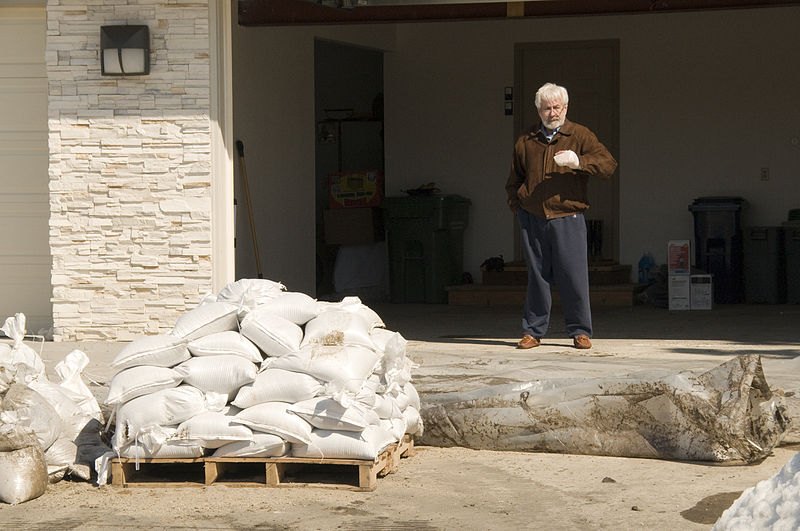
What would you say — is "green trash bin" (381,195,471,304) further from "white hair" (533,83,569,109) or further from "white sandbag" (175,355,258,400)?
"white sandbag" (175,355,258,400)

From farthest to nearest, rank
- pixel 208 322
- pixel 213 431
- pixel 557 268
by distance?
pixel 557 268
pixel 208 322
pixel 213 431

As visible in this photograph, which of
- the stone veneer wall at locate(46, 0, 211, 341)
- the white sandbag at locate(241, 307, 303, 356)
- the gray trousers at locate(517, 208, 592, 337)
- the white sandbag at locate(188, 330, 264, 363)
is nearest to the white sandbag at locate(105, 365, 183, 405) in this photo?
the white sandbag at locate(188, 330, 264, 363)

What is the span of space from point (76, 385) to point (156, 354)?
2.59ft

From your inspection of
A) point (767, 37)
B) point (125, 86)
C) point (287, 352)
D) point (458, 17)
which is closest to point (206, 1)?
point (125, 86)

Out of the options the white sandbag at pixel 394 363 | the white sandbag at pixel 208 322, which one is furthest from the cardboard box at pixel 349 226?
the white sandbag at pixel 394 363

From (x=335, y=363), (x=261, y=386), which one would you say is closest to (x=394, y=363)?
(x=335, y=363)

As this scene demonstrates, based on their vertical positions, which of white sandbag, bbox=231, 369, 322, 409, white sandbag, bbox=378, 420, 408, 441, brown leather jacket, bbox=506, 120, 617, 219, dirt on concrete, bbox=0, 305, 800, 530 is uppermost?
brown leather jacket, bbox=506, 120, 617, 219

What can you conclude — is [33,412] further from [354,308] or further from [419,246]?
[419,246]

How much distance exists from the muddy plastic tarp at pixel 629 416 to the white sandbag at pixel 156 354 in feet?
4.59

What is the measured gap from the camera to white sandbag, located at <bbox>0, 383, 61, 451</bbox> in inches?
218

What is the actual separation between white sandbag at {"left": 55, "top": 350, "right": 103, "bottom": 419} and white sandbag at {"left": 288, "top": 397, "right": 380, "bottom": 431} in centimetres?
135

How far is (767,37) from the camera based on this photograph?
43.0 feet

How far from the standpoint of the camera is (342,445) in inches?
207

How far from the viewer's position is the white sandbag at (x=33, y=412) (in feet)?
18.1
